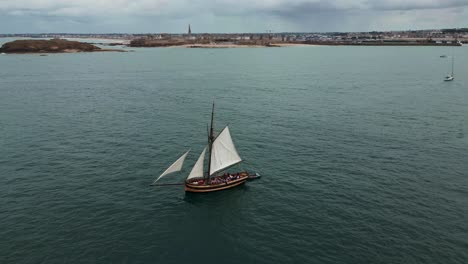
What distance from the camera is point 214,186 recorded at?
208 ft

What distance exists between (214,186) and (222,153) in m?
6.61

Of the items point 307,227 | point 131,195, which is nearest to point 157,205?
point 131,195

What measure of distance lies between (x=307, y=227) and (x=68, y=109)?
94.9 m

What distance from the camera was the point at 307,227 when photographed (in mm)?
52031

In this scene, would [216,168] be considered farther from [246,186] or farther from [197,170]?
[246,186]

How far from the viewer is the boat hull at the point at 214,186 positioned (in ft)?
203

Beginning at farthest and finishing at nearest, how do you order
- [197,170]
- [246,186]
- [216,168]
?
[216,168] → [246,186] → [197,170]

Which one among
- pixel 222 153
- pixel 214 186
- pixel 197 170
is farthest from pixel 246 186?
pixel 197 170

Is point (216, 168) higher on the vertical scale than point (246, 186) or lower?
Result: higher

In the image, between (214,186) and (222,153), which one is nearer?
(214,186)

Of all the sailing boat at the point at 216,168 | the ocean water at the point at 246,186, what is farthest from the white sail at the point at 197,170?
the ocean water at the point at 246,186

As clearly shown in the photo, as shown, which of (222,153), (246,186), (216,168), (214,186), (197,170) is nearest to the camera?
(214,186)

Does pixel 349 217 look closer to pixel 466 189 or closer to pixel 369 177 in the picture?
pixel 369 177

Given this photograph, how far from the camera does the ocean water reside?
47.4 meters
